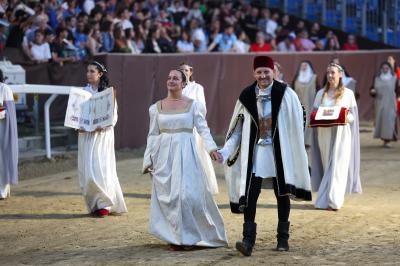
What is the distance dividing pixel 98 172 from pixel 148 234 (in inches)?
62.6

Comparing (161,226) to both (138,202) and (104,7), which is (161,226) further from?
(104,7)

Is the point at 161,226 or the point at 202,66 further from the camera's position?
the point at 202,66

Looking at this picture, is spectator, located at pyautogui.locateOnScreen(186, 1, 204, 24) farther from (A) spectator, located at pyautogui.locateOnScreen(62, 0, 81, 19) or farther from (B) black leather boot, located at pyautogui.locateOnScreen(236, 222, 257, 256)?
(B) black leather boot, located at pyautogui.locateOnScreen(236, 222, 257, 256)

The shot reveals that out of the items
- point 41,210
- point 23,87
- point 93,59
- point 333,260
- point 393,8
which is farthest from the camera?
point 393,8

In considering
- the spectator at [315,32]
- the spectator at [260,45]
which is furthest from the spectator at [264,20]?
the spectator at [260,45]

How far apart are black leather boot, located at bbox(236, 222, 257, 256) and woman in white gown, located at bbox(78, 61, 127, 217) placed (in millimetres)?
3042

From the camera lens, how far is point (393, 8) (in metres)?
30.6

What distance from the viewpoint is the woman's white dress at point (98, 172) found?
12094mm

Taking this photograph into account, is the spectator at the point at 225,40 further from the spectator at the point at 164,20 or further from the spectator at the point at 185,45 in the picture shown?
the spectator at the point at 164,20

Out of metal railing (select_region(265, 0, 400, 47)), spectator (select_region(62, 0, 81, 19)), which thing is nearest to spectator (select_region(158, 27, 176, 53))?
spectator (select_region(62, 0, 81, 19))

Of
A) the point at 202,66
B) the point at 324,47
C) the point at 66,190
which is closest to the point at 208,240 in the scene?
the point at 66,190

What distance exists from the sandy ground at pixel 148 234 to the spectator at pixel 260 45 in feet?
33.4

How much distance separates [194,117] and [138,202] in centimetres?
371

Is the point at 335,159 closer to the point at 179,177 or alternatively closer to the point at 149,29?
the point at 179,177
